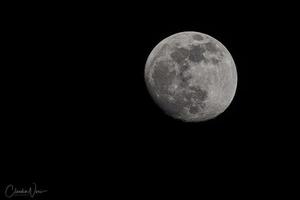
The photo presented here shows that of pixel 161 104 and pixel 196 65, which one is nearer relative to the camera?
pixel 196 65

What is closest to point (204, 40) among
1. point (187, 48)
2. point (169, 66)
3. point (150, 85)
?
point (187, 48)

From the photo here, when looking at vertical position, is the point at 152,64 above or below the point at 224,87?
above

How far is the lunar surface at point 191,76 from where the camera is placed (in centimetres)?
509

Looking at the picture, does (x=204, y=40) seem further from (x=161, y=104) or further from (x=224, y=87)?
(x=161, y=104)

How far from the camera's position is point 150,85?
544 centimetres

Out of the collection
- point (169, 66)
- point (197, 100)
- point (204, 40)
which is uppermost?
point (204, 40)

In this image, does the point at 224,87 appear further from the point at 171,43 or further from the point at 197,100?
the point at 171,43

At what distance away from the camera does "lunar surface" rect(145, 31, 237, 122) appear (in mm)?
5094

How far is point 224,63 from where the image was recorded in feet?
17.4

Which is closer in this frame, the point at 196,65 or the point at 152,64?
the point at 196,65

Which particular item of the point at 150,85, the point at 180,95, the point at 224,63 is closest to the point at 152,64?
the point at 150,85

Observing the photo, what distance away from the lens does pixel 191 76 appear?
5.07 metres

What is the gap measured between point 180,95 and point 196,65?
18.1 inches

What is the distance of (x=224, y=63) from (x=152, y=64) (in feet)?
3.33
